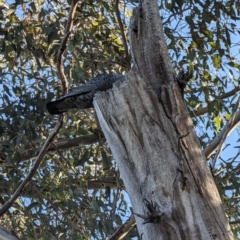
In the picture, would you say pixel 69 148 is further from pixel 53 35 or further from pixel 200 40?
pixel 200 40

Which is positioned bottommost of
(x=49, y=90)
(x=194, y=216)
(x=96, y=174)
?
(x=194, y=216)

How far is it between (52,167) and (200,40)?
130 centimetres

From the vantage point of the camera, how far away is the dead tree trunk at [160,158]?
1.58 m

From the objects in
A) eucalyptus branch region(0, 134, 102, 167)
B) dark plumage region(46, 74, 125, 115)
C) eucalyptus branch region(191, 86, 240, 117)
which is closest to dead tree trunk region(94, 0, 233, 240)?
dark plumage region(46, 74, 125, 115)

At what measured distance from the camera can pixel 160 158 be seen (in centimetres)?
167

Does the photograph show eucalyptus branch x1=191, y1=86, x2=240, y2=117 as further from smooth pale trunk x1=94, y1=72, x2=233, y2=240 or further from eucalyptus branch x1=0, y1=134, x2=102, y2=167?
smooth pale trunk x1=94, y1=72, x2=233, y2=240

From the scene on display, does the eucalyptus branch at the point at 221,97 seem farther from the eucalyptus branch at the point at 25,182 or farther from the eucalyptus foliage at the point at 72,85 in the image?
the eucalyptus branch at the point at 25,182

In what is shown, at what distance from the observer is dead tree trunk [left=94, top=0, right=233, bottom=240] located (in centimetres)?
158

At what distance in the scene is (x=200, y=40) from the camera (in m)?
3.82

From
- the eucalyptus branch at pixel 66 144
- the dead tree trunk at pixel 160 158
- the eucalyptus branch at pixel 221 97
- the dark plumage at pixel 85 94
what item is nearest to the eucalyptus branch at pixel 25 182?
the dark plumage at pixel 85 94

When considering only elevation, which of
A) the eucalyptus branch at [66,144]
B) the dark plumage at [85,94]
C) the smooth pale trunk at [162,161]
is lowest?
the smooth pale trunk at [162,161]

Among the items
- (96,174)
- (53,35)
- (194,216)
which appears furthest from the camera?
(96,174)

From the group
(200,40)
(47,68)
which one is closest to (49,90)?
(47,68)

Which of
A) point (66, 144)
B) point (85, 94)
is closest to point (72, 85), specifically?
point (66, 144)
